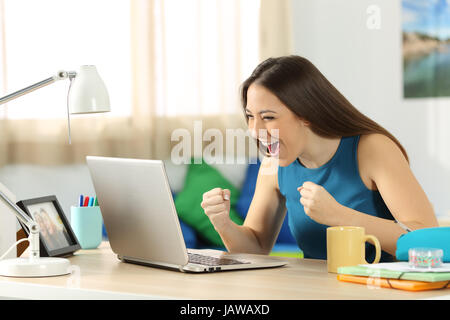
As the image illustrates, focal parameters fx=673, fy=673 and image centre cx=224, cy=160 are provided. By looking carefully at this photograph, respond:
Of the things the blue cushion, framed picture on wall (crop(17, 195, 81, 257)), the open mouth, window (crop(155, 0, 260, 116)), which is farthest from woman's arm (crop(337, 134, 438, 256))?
window (crop(155, 0, 260, 116))

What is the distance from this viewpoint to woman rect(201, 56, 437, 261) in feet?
5.61

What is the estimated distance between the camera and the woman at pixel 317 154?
5.61 ft

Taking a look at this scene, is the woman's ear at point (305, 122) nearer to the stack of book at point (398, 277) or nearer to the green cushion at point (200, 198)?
the stack of book at point (398, 277)

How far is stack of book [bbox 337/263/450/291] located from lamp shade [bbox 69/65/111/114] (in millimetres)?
674

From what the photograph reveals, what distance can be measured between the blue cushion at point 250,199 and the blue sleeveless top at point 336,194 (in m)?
1.39

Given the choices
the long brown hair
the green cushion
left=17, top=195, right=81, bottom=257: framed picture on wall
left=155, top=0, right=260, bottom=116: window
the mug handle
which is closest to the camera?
the mug handle

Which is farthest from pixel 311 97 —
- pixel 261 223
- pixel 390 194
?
pixel 261 223

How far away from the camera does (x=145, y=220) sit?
4.83ft

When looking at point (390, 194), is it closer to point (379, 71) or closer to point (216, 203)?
point (216, 203)

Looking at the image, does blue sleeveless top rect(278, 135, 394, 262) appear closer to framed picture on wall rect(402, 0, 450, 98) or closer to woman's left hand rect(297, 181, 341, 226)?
A: woman's left hand rect(297, 181, 341, 226)

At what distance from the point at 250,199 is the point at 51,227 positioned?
1.77 m

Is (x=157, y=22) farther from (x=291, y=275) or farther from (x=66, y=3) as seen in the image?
(x=291, y=275)
